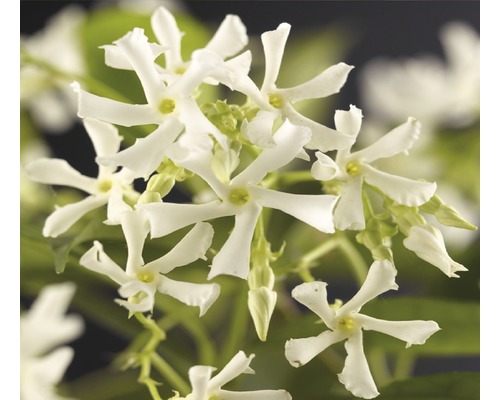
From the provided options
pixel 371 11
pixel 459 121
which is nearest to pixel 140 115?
pixel 459 121

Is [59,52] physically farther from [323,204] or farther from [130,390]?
[323,204]

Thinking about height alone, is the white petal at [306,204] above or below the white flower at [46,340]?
above

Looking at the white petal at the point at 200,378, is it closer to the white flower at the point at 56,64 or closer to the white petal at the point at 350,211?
the white petal at the point at 350,211

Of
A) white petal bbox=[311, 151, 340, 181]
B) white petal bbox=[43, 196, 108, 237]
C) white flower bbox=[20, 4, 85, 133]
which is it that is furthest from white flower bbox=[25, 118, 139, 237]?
white flower bbox=[20, 4, 85, 133]

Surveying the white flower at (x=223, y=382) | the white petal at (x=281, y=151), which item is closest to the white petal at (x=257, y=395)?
the white flower at (x=223, y=382)

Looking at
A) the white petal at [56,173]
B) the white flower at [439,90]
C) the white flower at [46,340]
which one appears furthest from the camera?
the white flower at [439,90]

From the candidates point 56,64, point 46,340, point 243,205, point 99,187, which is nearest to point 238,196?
point 243,205

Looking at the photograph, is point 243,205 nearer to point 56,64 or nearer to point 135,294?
Answer: point 135,294
